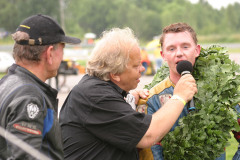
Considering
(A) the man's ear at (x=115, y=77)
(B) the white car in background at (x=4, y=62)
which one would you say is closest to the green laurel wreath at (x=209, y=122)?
(A) the man's ear at (x=115, y=77)

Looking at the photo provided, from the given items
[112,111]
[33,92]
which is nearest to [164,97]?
[112,111]

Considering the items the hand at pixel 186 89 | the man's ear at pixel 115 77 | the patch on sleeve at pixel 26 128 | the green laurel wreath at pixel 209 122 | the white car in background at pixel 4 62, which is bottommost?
the white car in background at pixel 4 62

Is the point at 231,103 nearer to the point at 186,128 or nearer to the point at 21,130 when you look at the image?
the point at 186,128

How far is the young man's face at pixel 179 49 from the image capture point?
3547mm

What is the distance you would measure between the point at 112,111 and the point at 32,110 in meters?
0.63

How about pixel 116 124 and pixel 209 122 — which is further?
pixel 209 122

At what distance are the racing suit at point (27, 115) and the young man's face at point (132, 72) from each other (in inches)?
25.0

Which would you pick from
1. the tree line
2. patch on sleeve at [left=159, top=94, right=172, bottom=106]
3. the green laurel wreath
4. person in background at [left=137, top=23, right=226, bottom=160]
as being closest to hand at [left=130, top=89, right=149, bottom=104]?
→ person in background at [left=137, top=23, right=226, bottom=160]

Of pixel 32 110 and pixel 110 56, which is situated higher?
pixel 110 56

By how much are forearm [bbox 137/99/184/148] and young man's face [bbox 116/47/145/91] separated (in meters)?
0.37

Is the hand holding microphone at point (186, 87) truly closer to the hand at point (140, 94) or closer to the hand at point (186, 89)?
the hand at point (186, 89)

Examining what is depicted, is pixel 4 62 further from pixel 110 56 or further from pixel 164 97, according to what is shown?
pixel 110 56

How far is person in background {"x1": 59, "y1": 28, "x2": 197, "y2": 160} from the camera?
8.99 feet

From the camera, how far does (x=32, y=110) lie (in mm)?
2314
